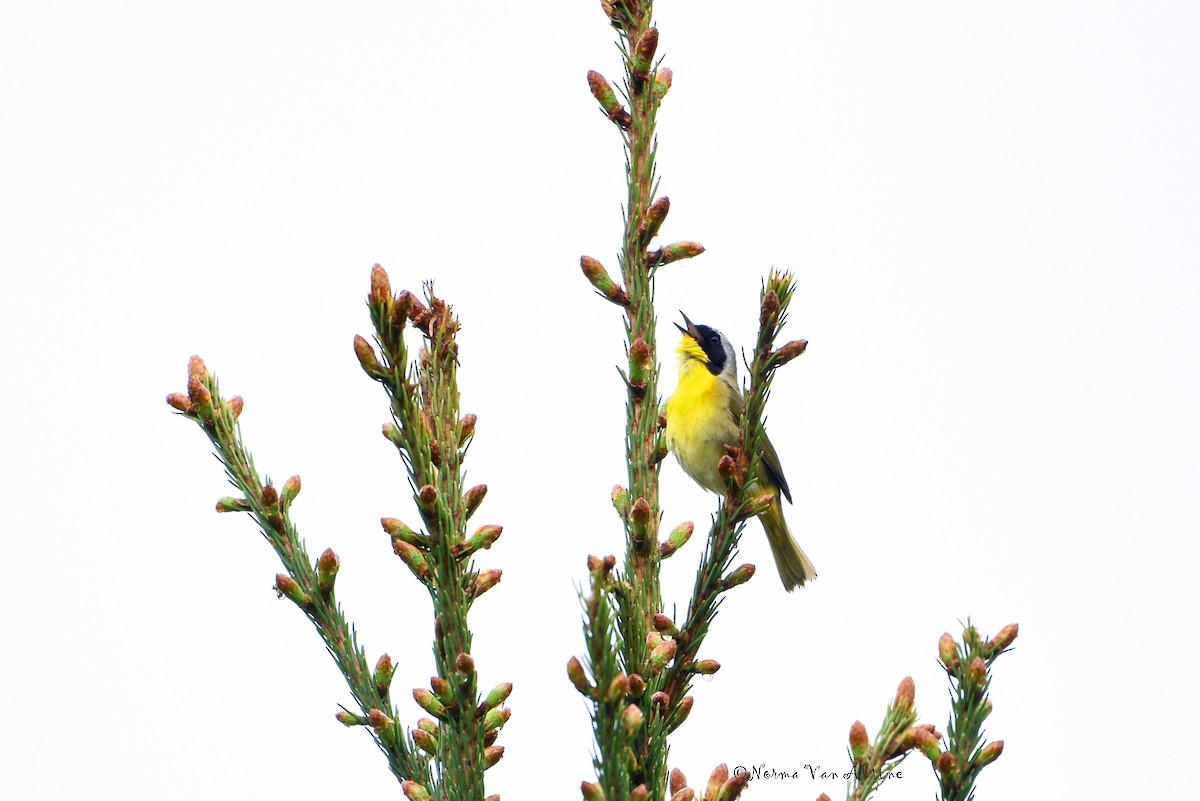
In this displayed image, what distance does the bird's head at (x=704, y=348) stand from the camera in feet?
27.5

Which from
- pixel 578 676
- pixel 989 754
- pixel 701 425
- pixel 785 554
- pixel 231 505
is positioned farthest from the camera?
pixel 785 554

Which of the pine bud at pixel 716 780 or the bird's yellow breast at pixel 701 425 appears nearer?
the pine bud at pixel 716 780

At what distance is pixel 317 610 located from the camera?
333 centimetres

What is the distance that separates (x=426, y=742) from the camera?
3207 millimetres

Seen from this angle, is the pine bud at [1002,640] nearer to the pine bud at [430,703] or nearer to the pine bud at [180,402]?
the pine bud at [430,703]

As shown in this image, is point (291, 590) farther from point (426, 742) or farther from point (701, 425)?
point (701, 425)

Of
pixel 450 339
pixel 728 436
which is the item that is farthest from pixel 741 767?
pixel 728 436

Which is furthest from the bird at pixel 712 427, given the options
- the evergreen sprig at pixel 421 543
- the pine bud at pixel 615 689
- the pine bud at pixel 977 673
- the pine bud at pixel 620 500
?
the pine bud at pixel 615 689

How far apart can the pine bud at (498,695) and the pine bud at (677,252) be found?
146cm

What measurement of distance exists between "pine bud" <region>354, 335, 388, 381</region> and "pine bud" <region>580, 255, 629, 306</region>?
805 mm

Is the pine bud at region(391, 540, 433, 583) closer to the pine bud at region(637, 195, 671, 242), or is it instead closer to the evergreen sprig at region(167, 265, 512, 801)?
the evergreen sprig at region(167, 265, 512, 801)

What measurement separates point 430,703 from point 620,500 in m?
0.99

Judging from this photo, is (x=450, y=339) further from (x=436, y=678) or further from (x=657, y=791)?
(x=657, y=791)

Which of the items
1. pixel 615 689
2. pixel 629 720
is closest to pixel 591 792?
pixel 629 720
